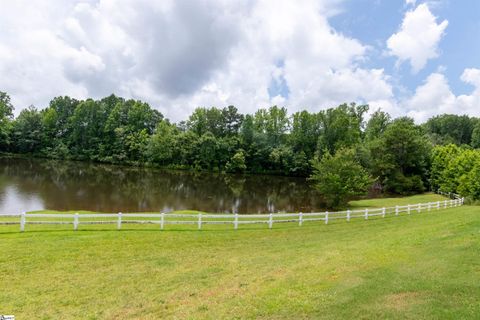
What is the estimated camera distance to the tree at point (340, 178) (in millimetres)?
31062

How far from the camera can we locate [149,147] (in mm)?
72438

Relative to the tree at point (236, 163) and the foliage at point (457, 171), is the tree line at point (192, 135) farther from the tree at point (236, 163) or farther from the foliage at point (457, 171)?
the foliage at point (457, 171)

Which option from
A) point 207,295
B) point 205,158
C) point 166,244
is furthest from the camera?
point 205,158

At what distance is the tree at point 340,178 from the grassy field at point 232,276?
1687 cm

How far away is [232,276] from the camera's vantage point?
8.91m

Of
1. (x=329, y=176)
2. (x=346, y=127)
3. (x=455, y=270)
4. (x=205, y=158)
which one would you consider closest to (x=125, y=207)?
(x=329, y=176)

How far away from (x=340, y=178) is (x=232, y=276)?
966 inches

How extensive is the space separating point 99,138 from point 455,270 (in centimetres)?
8459

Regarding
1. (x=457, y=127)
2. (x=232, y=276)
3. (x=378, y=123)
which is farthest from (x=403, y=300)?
(x=457, y=127)

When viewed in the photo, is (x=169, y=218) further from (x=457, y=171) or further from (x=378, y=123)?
(x=378, y=123)

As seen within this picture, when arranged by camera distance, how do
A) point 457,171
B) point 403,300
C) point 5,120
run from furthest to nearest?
1. point 5,120
2. point 457,171
3. point 403,300

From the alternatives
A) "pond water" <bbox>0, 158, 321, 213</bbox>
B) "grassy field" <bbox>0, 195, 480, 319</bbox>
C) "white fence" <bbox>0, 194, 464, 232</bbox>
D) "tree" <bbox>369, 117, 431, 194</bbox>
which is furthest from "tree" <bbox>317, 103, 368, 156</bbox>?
"grassy field" <bbox>0, 195, 480, 319</bbox>

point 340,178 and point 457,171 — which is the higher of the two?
point 457,171

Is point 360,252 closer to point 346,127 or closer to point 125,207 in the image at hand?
point 125,207
